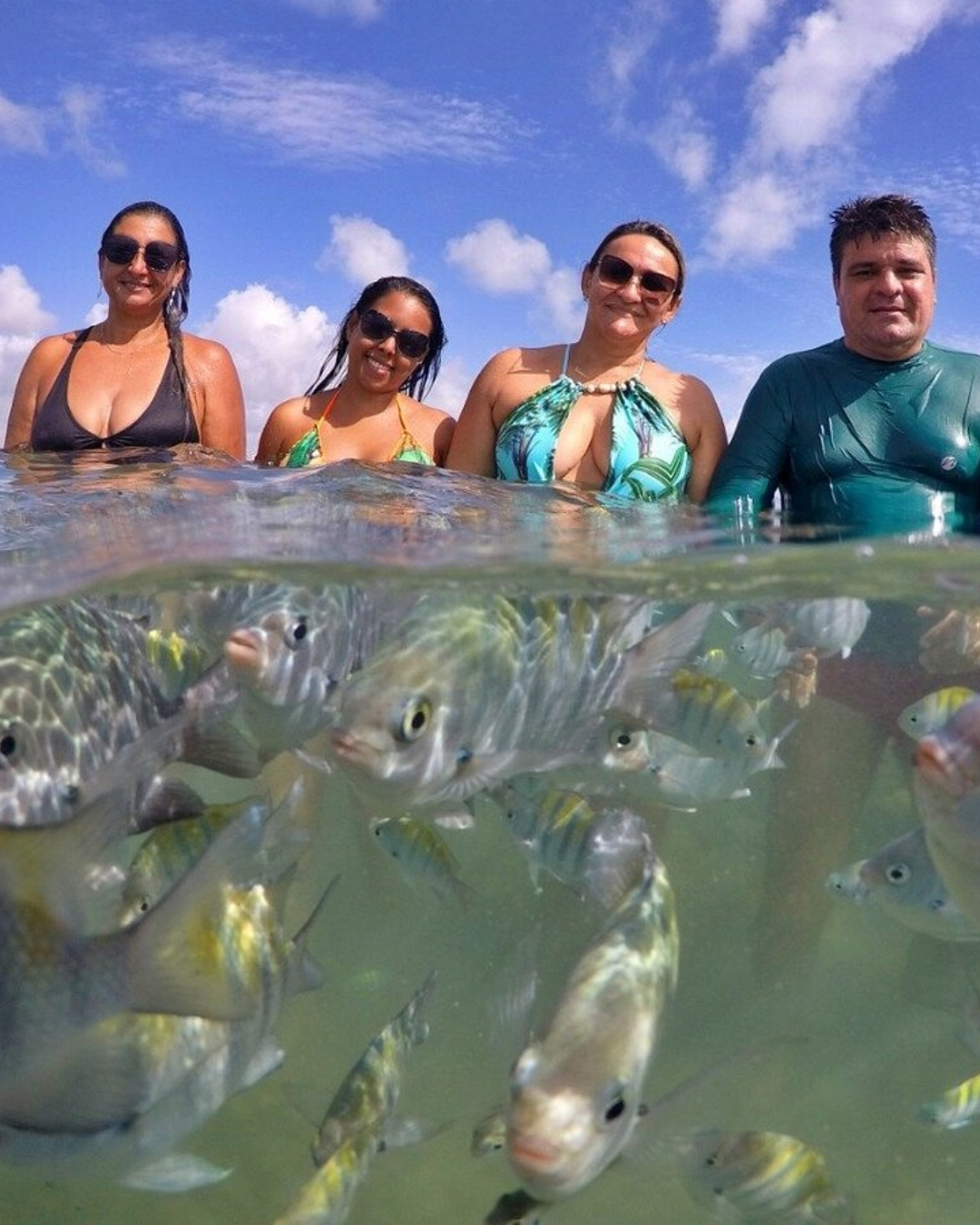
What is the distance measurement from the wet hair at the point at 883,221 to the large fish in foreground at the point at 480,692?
2.71 m

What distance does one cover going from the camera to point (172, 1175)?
3490 millimetres

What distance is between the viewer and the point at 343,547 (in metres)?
6.27

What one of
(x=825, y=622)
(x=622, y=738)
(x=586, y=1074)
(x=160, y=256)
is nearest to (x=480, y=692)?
(x=622, y=738)

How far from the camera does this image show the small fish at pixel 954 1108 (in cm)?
455

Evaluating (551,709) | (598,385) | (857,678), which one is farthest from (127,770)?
(857,678)

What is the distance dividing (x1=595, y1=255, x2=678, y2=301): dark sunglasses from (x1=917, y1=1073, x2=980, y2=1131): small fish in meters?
4.91

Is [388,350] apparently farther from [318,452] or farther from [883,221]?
[883,221]

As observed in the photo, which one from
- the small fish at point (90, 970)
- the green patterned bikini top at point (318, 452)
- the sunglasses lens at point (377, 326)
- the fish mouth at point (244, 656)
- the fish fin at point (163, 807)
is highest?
the sunglasses lens at point (377, 326)

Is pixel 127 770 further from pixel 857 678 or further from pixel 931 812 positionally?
pixel 857 678

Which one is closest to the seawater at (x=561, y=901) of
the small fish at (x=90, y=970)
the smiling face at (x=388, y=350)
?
the smiling face at (x=388, y=350)

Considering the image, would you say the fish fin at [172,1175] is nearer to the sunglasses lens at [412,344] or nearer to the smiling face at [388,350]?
the smiling face at [388,350]

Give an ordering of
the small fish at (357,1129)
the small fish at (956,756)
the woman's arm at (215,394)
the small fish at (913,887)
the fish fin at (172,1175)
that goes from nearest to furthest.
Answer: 1. the small fish at (956,756)
2. the fish fin at (172,1175)
3. the small fish at (357,1129)
4. the small fish at (913,887)
5. the woman's arm at (215,394)

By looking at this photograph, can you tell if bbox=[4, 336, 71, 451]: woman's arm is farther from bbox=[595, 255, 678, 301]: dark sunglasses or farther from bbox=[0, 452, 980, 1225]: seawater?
bbox=[595, 255, 678, 301]: dark sunglasses

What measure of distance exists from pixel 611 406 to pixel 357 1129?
4.65 meters
